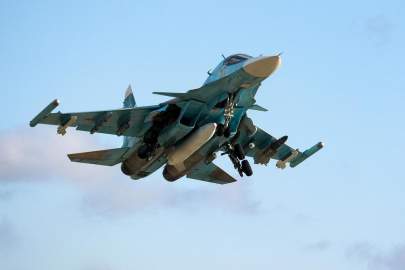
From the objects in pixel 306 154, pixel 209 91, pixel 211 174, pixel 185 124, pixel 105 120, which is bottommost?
pixel 211 174

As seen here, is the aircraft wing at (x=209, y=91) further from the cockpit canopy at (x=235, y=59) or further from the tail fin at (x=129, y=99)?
the tail fin at (x=129, y=99)

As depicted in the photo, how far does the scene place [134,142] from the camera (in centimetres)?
3747

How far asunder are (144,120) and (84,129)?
2.59 metres

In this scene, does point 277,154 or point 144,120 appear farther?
point 277,154

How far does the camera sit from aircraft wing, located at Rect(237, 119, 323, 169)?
1538 inches

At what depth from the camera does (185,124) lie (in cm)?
3525

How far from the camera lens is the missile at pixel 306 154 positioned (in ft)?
135

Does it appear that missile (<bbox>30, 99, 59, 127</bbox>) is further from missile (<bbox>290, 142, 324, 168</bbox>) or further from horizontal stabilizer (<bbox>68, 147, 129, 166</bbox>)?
missile (<bbox>290, 142, 324, 168</bbox>)

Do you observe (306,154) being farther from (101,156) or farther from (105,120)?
(105,120)

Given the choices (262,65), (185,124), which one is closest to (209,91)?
(185,124)

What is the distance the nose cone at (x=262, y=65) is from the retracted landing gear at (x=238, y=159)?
4.69 metres

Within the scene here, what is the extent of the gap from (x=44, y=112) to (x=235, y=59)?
8.09 meters

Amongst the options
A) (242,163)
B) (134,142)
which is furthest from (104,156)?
(242,163)

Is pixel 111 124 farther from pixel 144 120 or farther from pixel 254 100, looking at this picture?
pixel 254 100
